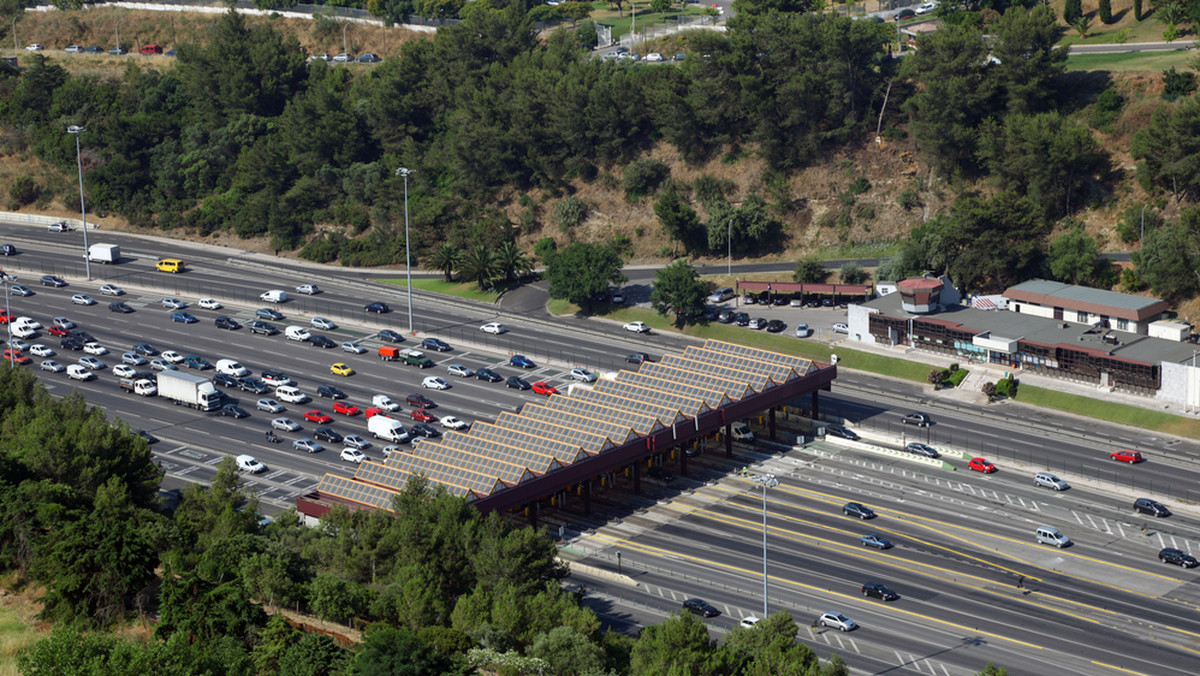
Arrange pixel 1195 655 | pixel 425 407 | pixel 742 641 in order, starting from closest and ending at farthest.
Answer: pixel 742 641
pixel 1195 655
pixel 425 407

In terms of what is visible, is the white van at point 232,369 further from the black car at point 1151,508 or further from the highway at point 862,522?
the black car at point 1151,508

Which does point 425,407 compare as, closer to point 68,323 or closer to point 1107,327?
point 68,323

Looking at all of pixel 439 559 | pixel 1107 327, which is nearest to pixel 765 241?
pixel 1107 327

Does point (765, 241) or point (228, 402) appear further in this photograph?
point (765, 241)

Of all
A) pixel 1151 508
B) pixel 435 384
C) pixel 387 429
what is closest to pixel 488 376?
pixel 435 384

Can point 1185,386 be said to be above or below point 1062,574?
above

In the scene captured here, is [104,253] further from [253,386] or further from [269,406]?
[269,406]

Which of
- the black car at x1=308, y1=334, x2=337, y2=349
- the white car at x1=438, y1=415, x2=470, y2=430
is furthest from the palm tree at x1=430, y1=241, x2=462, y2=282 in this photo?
the white car at x1=438, y1=415, x2=470, y2=430
